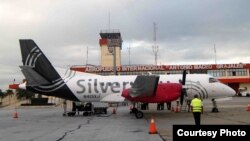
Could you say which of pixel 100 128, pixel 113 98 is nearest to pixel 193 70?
pixel 113 98

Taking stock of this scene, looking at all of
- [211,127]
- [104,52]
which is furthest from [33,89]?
[104,52]

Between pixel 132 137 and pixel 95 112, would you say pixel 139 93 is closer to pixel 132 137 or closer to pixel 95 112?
pixel 95 112

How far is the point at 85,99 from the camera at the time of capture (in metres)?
31.2

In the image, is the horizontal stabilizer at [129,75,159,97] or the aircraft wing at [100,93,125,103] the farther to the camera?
the aircraft wing at [100,93,125,103]

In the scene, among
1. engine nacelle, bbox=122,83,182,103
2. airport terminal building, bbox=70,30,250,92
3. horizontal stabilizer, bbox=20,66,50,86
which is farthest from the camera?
airport terminal building, bbox=70,30,250,92

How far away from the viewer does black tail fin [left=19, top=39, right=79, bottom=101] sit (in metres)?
30.3

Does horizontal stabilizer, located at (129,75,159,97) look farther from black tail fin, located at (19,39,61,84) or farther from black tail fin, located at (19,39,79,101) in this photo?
black tail fin, located at (19,39,61,84)

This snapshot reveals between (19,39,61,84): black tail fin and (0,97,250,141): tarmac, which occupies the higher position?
(19,39,61,84): black tail fin

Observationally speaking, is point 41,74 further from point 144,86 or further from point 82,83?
point 144,86

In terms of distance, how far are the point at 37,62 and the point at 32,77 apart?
5.22 feet

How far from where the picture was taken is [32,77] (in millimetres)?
30047

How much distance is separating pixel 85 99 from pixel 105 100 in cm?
180

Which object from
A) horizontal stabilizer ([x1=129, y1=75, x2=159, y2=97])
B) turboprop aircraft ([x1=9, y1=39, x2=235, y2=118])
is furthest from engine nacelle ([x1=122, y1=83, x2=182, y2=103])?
turboprop aircraft ([x1=9, y1=39, x2=235, y2=118])

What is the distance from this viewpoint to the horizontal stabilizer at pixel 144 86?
2603 cm
